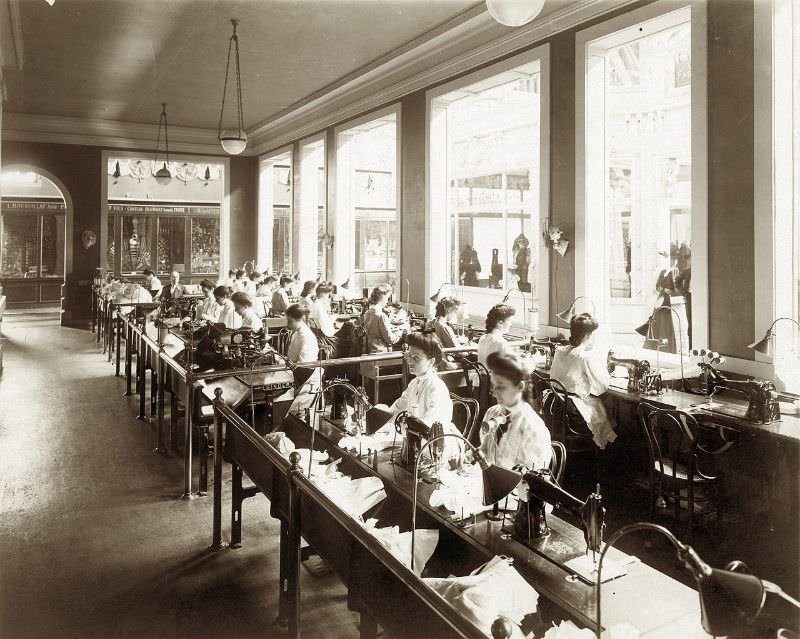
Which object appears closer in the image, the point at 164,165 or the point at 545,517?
the point at 545,517

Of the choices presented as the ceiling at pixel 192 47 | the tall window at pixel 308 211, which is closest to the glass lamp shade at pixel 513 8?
the ceiling at pixel 192 47

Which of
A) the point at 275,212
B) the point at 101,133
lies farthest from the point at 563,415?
the point at 275,212

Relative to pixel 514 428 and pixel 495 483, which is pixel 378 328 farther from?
pixel 495 483

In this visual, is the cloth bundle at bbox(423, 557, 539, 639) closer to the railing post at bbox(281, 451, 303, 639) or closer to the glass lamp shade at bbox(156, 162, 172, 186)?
the railing post at bbox(281, 451, 303, 639)

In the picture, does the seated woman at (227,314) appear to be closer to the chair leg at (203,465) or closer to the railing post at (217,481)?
the chair leg at (203,465)

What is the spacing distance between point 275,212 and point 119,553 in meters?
17.1

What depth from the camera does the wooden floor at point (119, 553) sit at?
314 cm

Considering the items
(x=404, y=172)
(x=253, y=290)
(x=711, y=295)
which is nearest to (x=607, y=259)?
(x=711, y=295)

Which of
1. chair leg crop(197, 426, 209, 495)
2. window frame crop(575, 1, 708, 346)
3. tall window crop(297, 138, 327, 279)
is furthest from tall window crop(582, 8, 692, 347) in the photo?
chair leg crop(197, 426, 209, 495)

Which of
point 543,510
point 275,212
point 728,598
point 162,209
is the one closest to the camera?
point 728,598

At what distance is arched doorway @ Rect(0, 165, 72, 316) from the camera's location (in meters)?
17.0

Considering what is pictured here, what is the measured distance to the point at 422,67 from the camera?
357 inches

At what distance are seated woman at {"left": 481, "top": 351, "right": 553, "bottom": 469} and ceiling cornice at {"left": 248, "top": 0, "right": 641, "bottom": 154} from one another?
4.70 metres

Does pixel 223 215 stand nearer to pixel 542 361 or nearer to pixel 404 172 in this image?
pixel 404 172
